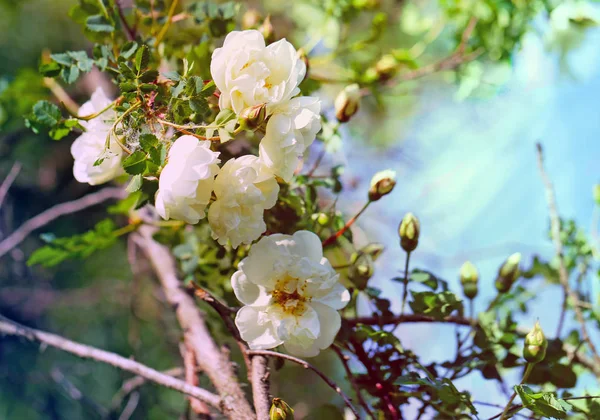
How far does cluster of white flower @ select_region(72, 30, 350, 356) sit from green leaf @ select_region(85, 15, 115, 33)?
0.47 ft

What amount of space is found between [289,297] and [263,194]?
73 millimetres

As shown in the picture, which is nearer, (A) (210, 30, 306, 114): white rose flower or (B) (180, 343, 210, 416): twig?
(A) (210, 30, 306, 114): white rose flower

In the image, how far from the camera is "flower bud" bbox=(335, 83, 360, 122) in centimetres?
49

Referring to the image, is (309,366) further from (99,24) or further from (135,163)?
(99,24)

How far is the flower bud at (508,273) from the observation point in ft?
1.66

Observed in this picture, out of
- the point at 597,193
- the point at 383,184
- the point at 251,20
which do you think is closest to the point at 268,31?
the point at 251,20

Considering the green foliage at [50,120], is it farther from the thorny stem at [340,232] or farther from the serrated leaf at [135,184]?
the thorny stem at [340,232]

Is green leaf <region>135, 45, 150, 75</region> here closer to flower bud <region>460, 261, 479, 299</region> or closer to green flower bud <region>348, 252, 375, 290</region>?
green flower bud <region>348, 252, 375, 290</region>

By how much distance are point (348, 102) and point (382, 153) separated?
0.57 meters

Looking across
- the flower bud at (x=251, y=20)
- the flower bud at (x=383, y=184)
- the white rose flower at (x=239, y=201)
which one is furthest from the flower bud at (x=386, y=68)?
the white rose flower at (x=239, y=201)

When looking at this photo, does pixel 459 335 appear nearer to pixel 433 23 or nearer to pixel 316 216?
pixel 316 216

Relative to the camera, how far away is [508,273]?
51 centimetres

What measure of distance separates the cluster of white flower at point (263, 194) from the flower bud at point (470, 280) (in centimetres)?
18

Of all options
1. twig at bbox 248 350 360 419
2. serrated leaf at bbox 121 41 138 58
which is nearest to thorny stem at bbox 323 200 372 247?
twig at bbox 248 350 360 419
